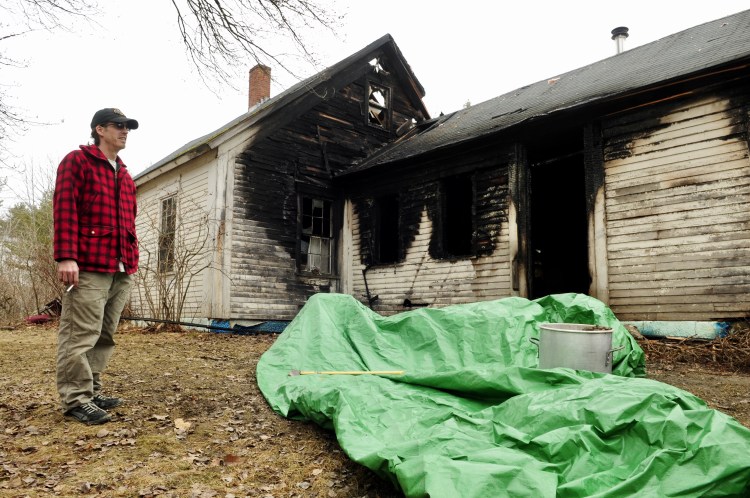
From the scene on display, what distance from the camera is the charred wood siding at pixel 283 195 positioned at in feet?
30.9

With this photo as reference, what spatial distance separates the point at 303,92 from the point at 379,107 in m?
2.58

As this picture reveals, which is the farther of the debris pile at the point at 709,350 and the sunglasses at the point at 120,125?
the debris pile at the point at 709,350

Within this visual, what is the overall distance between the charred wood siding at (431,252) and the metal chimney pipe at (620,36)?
20.2 feet

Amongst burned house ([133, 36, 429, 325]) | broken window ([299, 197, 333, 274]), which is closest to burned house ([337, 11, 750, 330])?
broken window ([299, 197, 333, 274])

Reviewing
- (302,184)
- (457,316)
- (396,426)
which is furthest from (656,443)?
(302,184)

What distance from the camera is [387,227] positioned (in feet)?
35.2

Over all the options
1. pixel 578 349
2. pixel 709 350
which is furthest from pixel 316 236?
pixel 578 349

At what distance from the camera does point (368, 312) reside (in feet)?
16.6

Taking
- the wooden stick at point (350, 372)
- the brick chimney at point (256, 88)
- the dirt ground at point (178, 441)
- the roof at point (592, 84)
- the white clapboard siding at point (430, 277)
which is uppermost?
the brick chimney at point (256, 88)

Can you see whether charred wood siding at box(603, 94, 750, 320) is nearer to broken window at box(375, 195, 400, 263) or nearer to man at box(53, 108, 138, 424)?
broken window at box(375, 195, 400, 263)

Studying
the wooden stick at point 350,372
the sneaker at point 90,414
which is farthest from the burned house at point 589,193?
the sneaker at point 90,414

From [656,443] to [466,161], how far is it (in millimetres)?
7508

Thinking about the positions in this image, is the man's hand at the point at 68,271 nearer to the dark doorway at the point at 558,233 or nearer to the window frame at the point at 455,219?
the window frame at the point at 455,219

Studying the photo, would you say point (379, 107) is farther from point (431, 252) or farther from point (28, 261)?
point (28, 261)
